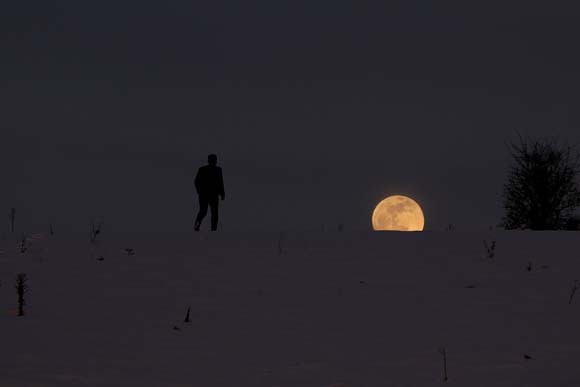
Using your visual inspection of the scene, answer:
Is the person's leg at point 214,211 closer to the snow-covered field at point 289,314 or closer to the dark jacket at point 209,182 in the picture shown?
the dark jacket at point 209,182

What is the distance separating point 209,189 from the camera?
12672 millimetres

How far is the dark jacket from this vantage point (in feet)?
41.6

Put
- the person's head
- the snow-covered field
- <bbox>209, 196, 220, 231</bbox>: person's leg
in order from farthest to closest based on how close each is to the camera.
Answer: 1. the person's head
2. <bbox>209, 196, 220, 231</bbox>: person's leg
3. the snow-covered field

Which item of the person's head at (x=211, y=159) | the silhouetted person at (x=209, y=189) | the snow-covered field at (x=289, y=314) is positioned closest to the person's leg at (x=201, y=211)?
the silhouetted person at (x=209, y=189)

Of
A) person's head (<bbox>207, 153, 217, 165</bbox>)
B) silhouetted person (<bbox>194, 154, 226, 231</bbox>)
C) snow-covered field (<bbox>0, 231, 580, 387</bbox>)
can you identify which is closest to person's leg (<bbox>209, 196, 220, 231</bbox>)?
silhouetted person (<bbox>194, 154, 226, 231</bbox>)

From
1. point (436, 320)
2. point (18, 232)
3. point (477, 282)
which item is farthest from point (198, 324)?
point (18, 232)

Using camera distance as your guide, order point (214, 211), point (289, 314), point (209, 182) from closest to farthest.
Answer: point (289, 314), point (209, 182), point (214, 211)

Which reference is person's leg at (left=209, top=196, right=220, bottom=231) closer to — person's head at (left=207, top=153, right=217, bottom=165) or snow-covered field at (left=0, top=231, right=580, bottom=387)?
person's head at (left=207, top=153, right=217, bottom=165)

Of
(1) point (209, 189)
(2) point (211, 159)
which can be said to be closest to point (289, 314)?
(1) point (209, 189)

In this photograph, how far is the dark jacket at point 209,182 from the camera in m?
12.7

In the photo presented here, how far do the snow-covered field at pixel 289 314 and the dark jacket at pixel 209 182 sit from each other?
8.30ft

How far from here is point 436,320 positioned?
602 cm

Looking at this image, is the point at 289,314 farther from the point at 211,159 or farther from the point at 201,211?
the point at 211,159

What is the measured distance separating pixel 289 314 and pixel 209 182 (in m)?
6.86
